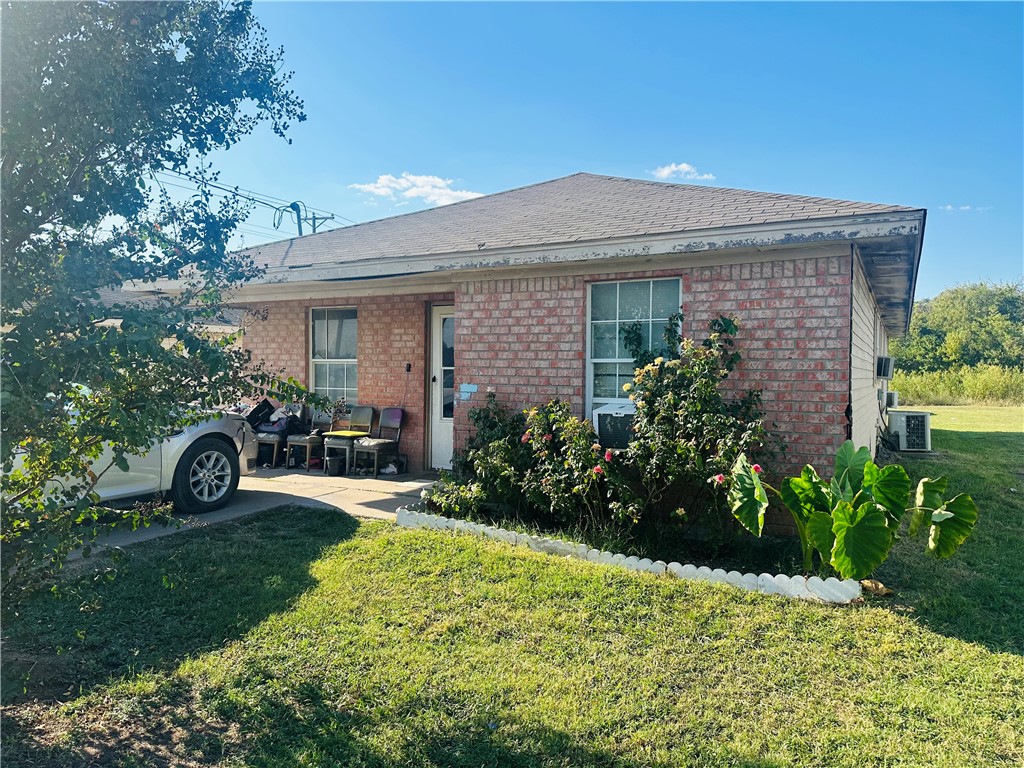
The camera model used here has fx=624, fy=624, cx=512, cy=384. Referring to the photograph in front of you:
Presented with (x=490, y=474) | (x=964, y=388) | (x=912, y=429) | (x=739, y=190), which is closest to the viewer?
(x=490, y=474)

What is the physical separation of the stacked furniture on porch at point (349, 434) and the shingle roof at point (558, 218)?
238 centimetres

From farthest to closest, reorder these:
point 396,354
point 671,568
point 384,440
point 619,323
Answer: point 396,354
point 384,440
point 619,323
point 671,568

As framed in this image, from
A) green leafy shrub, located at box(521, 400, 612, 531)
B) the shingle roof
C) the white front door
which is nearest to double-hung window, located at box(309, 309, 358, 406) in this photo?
the shingle roof

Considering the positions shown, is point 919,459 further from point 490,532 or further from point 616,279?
point 490,532

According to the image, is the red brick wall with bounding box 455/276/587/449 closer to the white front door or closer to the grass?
the white front door

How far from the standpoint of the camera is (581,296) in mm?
6746

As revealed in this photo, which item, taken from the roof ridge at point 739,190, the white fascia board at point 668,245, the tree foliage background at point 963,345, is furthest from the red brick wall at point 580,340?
the tree foliage background at point 963,345

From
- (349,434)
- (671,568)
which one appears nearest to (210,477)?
(349,434)

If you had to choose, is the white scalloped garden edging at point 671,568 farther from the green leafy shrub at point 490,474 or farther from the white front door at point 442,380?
the white front door at point 442,380

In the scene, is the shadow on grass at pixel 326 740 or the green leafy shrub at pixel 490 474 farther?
the green leafy shrub at pixel 490 474

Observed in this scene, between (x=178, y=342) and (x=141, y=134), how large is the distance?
3.39ft

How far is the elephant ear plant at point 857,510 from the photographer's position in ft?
13.4

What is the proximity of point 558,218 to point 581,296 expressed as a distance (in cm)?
154

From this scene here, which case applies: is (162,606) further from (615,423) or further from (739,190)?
(739,190)
